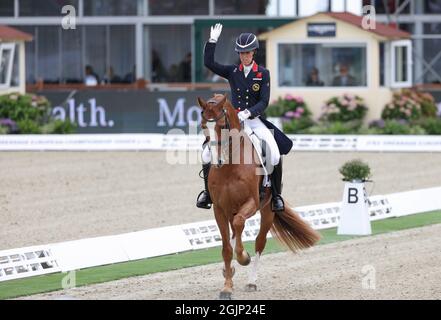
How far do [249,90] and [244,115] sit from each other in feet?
1.51

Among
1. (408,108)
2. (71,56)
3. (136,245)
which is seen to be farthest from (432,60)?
(136,245)

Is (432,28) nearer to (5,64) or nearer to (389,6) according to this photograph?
(389,6)

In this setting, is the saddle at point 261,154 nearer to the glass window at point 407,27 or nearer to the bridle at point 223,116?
the bridle at point 223,116

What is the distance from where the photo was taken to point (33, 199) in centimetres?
1931

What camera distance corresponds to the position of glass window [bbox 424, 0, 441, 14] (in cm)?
3738

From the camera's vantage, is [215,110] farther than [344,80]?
No

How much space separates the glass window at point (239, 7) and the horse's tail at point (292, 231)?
2418 cm

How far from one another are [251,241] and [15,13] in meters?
23.2

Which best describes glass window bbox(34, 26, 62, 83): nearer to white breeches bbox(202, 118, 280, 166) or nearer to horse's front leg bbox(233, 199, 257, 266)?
white breeches bbox(202, 118, 280, 166)

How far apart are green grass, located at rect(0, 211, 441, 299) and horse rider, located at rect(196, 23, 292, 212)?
1437 millimetres

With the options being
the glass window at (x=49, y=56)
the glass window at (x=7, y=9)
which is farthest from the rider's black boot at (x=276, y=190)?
the glass window at (x=7, y=9)

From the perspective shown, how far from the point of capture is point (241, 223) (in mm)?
10875

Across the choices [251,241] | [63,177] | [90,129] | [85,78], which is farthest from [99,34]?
[251,241]
